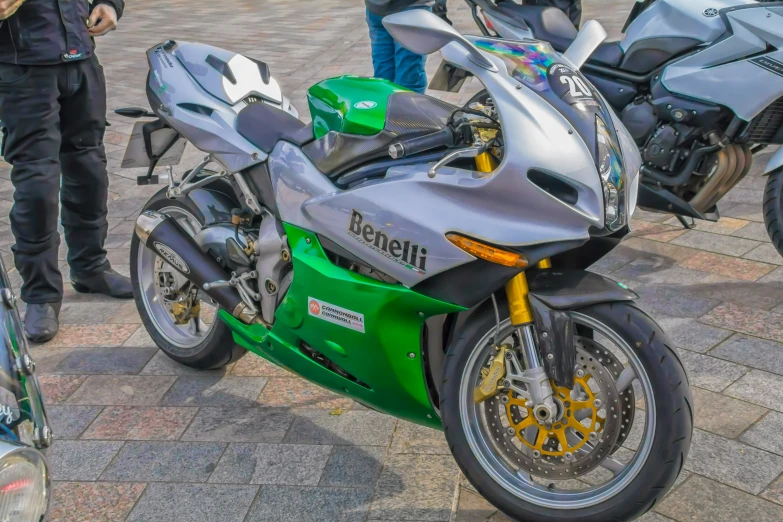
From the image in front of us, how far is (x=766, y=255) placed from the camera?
4684mm

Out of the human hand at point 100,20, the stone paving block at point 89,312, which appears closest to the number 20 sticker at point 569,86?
the human hand at point 100,20

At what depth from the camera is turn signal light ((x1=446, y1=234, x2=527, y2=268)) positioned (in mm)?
2570

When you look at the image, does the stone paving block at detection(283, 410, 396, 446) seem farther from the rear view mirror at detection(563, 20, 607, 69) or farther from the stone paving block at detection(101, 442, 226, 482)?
the rear view mirror at detection(563, 20, 607, 69)

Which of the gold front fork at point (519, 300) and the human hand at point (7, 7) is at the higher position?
the human hand at point (7, 7)

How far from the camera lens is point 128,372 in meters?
3.95

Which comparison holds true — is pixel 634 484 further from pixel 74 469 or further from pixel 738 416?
pixel 74 469

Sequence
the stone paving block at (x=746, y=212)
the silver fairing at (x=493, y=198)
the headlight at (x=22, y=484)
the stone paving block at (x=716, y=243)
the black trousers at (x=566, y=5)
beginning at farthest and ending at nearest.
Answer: the black trousers at (x=566, y=5) < the stone paving block at (x=746, y=212) < the stone paving block at (x=716, y=243) < the silver fairing at (x=493, y=198) < the headlight at (x=22, y=484)

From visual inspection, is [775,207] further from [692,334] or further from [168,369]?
[168,369]

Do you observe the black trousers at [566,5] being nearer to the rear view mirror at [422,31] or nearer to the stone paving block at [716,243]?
the stone paving block at [716,243]

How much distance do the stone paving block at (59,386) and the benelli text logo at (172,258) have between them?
65 centimetres

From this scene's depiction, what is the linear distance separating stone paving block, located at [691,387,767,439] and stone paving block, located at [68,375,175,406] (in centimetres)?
195

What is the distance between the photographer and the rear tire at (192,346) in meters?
3.72

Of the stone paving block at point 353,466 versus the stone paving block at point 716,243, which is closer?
the stone paving block at point 353,466

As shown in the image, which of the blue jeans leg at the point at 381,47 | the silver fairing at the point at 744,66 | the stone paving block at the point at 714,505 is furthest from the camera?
the blue jeans leg at the point at 381,47
